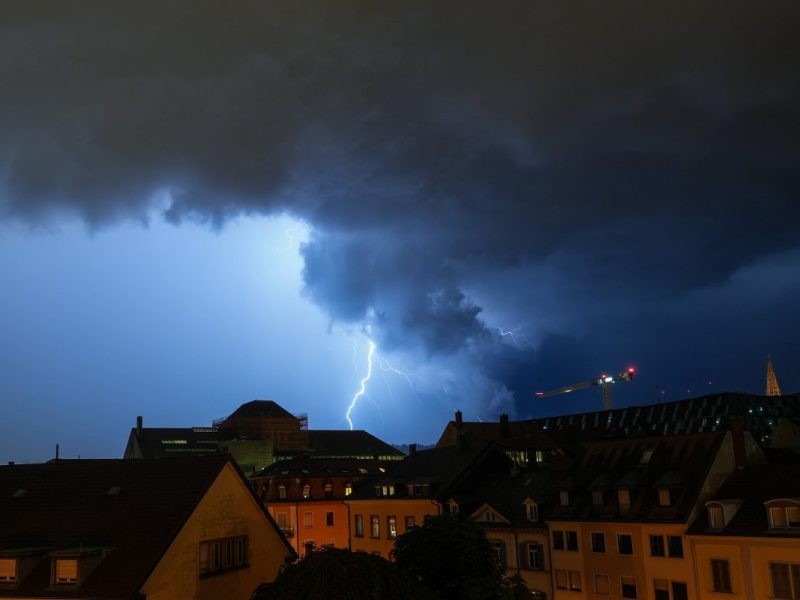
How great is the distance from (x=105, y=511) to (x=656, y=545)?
35.6m

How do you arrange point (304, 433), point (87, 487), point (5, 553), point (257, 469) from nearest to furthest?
point (5, 553), point (87, 487), point (257, 469), point (304, 433)

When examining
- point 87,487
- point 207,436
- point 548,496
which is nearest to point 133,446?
point 207,436

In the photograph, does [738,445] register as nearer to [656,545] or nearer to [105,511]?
[656,545]

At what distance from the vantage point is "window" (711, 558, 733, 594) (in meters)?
48.9

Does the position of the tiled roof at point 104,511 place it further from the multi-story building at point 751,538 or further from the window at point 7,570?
the multi-story building at point 751,538

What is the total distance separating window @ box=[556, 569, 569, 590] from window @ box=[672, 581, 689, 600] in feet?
31.8

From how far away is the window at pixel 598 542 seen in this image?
57.8m

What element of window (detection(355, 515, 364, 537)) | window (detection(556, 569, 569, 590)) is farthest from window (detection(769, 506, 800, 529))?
window (detection(355, 515, 364, 537))

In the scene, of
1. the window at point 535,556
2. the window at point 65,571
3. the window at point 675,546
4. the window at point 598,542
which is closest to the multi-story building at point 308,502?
the window at point 535,556

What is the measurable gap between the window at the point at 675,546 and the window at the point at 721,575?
8.49 feet

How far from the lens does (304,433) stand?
19088cm

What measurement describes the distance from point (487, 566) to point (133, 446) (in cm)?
14597

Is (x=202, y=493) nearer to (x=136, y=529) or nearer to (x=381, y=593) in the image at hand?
(x=136, y=529)

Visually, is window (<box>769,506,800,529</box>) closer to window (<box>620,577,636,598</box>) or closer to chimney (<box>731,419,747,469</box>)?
chimney (<box>731,419,747,469</box>)
